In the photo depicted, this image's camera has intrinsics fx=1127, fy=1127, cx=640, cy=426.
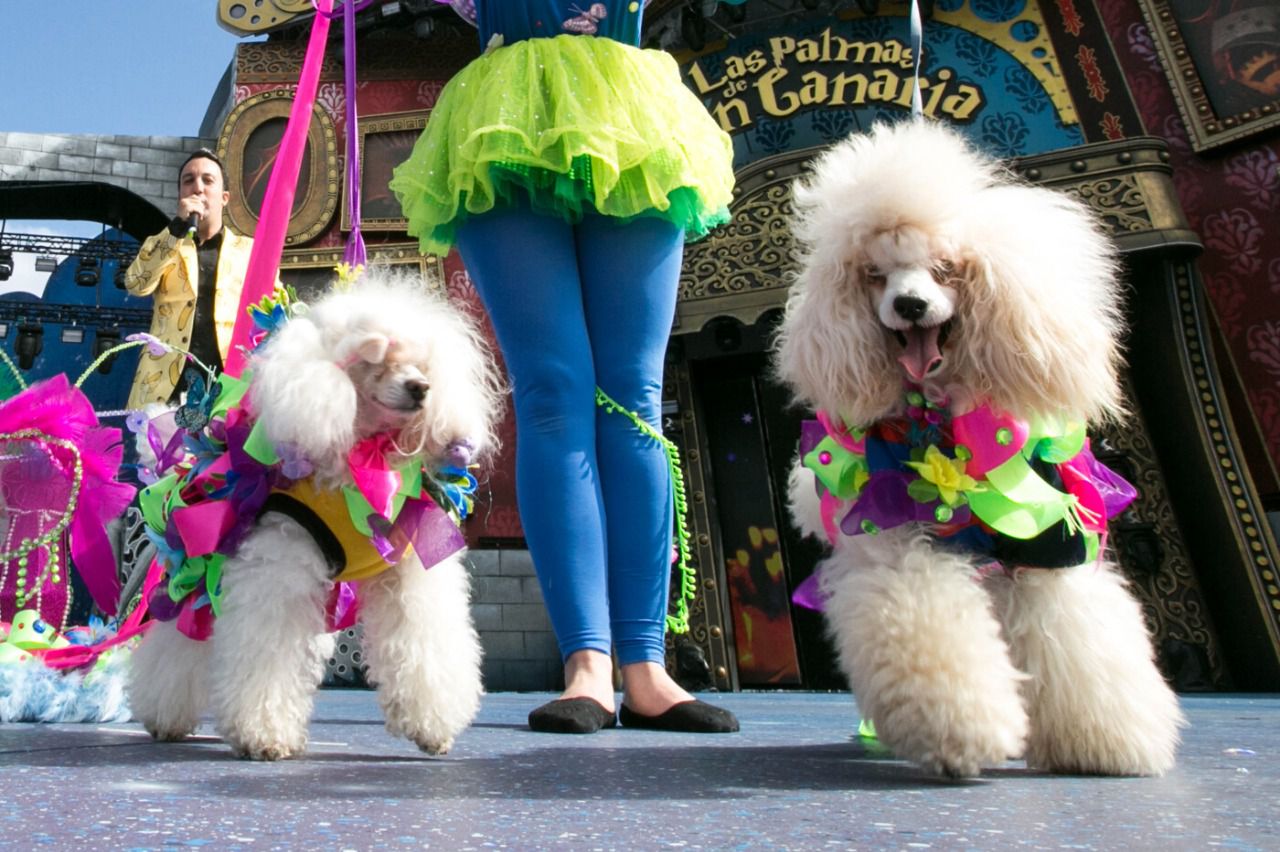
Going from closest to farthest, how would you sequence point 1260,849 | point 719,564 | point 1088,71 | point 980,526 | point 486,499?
1. point 1260,849
2. point 980,526
3. point 1088,71
4. point 719,564
5. point 486,499

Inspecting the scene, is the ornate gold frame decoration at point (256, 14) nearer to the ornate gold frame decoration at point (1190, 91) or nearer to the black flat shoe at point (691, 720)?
the ornate gold frame decoration at point (1190, 91)

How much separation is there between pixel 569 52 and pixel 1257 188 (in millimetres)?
3927

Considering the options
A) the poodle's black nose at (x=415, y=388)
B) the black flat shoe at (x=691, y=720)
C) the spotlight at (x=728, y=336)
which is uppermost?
the spotlight at (x=728, y=336)

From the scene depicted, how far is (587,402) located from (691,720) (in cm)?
65

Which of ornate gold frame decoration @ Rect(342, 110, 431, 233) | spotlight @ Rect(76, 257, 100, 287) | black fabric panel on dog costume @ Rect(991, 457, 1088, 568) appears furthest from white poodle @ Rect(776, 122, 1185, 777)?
spotlight @ Rect(76, 257, 100, 287)

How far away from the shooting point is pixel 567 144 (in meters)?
2.24

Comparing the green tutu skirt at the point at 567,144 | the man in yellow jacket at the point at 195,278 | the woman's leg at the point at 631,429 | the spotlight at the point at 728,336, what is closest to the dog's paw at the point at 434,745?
the woman's leg at the point at 631,429

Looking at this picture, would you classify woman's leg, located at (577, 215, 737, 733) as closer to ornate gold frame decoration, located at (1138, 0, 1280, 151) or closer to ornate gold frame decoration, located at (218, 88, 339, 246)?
ornate gold frame decoration, located at (1138, 0, 1280, 151)

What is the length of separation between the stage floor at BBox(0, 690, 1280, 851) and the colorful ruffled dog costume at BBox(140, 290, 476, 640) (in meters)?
0.29

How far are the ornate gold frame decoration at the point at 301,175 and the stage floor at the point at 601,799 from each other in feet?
19.5

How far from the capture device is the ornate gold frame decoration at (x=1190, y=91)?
5.04 metres

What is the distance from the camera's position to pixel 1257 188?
5.05 m

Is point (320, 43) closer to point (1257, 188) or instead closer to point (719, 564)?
point (719, 564)

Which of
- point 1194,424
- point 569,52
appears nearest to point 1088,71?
point 1194,424
